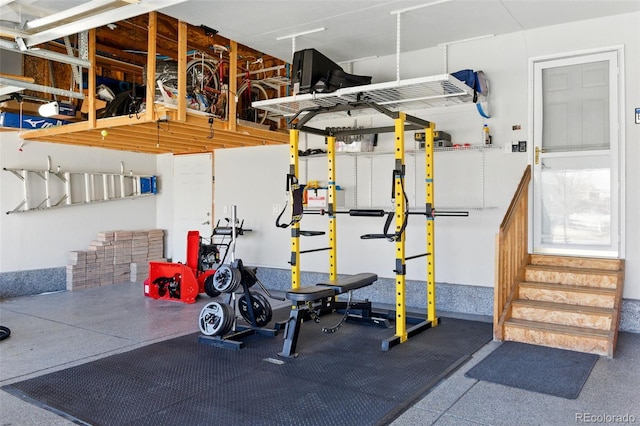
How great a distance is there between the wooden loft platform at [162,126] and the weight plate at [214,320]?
2.29m

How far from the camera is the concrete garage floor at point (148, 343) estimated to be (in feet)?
10.7

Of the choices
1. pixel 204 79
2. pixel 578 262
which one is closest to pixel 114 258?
pixel 204 79

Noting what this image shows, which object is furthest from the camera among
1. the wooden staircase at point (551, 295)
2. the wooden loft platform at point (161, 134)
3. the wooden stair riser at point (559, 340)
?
the wooden loft platform at point (161, 134)

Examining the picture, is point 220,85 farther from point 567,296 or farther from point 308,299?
point 567,296

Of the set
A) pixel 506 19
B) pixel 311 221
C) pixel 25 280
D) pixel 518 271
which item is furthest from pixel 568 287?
pixel 25 280

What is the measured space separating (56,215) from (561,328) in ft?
25.3

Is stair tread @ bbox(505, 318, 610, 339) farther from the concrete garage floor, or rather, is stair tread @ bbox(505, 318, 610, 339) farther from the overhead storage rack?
the overhead storage rack

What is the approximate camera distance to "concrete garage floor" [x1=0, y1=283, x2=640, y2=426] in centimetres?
326

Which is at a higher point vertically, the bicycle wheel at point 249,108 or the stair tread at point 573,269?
the bicycle wheel at point 249,108

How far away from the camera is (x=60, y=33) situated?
412 cm

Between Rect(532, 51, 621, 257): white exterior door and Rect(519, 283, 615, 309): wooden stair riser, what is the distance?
2.45 feet

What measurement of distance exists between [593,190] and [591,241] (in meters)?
0.59

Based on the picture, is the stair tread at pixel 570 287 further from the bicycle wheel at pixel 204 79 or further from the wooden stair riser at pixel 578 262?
the bicycle wheel at pixel 204 79

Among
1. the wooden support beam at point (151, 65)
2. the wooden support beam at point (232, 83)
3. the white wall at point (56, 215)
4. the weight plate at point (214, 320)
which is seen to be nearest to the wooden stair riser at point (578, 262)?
the weight plate at point (214, 320)
